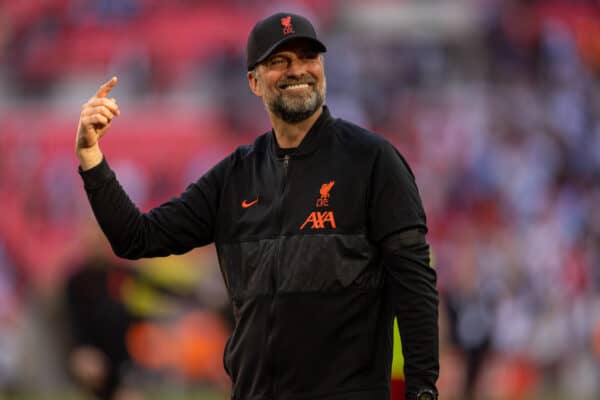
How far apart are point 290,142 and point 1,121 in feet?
38.1

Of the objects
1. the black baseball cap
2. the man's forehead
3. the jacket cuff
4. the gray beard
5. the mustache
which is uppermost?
the black baseball cap

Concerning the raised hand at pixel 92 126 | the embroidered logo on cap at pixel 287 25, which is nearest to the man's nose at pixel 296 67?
the embroidered logo on cap at pixel 287 25

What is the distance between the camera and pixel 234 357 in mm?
4445

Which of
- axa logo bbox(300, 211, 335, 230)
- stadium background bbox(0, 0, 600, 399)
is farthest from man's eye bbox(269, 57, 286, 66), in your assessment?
stadium background bbox(0, 0, 600, 399)

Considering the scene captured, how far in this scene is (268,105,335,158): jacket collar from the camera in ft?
14.7

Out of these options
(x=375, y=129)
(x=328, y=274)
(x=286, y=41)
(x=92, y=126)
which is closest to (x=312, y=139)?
(x=286, y=41)

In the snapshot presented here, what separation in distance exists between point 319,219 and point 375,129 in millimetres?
10419

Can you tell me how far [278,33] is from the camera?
4.46 meters

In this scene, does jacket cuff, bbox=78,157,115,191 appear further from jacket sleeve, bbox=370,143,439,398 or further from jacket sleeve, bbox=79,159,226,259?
jacket sleeve, bbox=370,143,439,398

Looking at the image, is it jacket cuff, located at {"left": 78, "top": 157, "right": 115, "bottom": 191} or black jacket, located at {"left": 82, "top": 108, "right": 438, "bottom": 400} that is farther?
jacket cuff, located at {"left": 78, "top": 157, "right": 115, "bottom": 191}

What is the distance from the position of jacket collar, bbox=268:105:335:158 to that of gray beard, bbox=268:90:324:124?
0.06 m

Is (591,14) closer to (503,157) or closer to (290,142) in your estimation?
(503,157)

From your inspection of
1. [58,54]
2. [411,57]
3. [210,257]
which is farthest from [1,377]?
[411,57]

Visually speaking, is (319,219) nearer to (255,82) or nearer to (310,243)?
(310,243)
